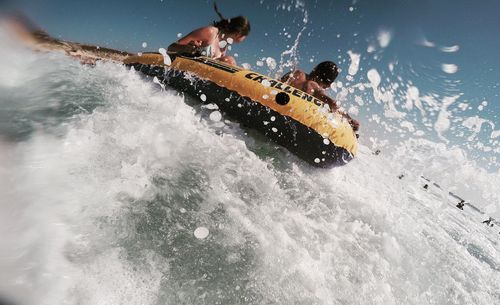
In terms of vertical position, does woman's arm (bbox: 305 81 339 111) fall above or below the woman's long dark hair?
below

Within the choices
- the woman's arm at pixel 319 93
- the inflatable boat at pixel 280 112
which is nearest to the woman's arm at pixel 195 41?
the inflatable boat at pixel 280 112

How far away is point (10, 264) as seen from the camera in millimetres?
2166

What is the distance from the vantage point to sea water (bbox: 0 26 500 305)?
2.46 meters

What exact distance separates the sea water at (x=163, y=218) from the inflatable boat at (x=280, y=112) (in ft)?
1.33

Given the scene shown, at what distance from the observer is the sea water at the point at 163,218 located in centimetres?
246

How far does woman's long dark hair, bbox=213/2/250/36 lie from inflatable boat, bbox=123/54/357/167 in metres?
1.09

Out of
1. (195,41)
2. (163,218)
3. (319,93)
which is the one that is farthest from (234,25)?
(163,218)

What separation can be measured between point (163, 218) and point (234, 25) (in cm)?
523

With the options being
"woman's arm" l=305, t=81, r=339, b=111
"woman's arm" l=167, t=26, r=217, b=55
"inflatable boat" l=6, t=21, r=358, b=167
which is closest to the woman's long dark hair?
"woman's arm" l=167, t=26, r=217, b=55

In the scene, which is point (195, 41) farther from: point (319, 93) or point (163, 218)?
point (163, 218)

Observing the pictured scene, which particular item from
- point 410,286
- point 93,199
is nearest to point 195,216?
point 93,199

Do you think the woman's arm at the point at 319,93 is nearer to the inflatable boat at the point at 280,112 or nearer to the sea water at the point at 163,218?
the inflatable boat at the point at 280,112

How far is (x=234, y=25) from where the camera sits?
7121 millimetres

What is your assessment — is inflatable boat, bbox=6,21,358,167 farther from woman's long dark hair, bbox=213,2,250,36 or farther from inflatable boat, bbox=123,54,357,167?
woman's long dark hair, bbox=213,2,250,36
